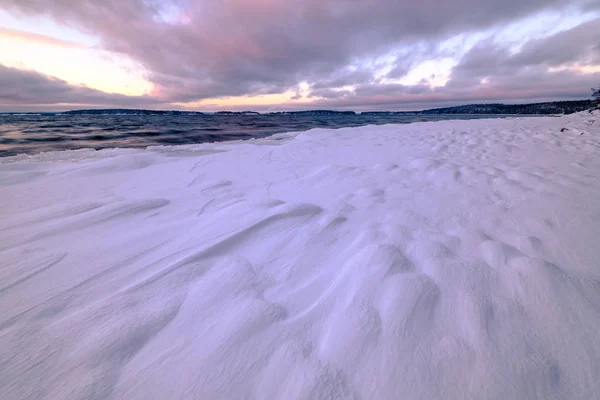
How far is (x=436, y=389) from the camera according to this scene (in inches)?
32.8

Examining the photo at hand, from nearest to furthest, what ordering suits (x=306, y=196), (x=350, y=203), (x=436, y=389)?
(x=436, y=389)
(x=350, y=203)
(x=306, y=196)

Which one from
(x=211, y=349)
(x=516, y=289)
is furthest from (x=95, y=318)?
(x=516, y=289)

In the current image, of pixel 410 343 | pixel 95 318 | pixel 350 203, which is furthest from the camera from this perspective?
pixel 350 203

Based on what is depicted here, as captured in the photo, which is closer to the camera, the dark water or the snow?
the snow

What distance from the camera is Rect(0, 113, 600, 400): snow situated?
0.88 m

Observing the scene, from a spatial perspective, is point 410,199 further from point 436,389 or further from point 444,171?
point 436,389

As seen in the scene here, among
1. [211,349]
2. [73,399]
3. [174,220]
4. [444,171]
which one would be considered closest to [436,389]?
[211,349]

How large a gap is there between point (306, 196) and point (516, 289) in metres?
1.68

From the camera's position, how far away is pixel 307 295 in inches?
49.3

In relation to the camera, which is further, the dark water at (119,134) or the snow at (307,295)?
the dark water at (119,134)

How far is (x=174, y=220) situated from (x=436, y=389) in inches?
79.4

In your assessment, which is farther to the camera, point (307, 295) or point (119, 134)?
point (119, 134)

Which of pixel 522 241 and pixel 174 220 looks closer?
pixel 522 241

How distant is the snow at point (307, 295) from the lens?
2.88 ft
